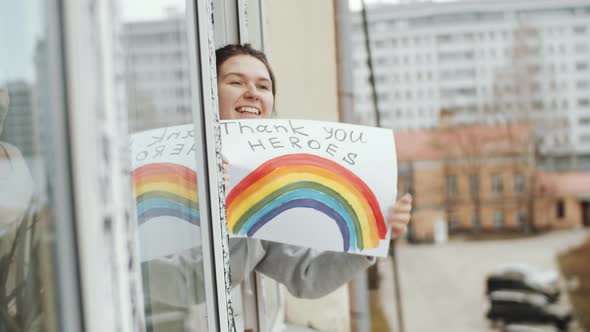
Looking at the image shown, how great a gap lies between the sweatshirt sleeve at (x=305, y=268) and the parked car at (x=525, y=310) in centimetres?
658

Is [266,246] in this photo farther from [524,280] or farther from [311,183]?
[524,280]

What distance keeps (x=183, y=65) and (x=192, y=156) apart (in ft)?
0.21

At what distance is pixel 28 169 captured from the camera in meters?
0.27

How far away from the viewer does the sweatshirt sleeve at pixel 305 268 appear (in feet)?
2.27

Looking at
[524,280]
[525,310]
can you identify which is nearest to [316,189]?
[525,310]

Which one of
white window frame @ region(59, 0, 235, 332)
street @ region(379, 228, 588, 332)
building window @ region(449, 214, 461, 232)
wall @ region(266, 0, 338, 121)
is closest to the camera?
white window frame @ region(59, 0, 235, 332)

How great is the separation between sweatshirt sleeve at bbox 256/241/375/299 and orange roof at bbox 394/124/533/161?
6.99 meters

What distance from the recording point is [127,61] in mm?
302

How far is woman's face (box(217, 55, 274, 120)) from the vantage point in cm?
65

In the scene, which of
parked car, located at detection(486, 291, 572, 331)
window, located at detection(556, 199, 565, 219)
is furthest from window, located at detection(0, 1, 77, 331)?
window, located at detection(556, 199, 565, 219)

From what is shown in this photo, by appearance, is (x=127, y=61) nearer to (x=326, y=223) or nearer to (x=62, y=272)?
(x=62, y=272)

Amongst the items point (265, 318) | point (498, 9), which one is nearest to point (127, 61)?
point (265, 318)

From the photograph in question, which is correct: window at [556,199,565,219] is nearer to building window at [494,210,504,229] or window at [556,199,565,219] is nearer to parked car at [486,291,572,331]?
building window at [494,210,504,229]

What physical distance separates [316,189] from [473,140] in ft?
Result: 24.8
